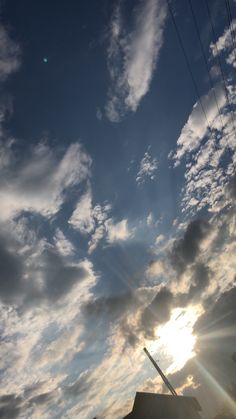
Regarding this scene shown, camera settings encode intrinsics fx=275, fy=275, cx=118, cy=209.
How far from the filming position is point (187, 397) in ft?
103

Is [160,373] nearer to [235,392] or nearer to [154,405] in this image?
[154,405]

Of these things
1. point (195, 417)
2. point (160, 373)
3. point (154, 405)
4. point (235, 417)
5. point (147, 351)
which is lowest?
point (235, 417)

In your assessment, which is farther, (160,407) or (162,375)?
(162,375)

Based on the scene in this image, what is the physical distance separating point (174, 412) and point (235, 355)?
26.9 m

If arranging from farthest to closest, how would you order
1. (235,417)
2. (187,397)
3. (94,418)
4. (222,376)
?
1. (222,376)
2. (235,417)
3. (187,397)
4. (94,418)

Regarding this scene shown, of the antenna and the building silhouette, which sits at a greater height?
the antenna

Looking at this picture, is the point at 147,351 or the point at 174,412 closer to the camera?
the point at 174,412

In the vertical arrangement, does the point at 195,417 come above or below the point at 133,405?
below

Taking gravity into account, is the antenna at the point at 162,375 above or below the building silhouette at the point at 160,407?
above

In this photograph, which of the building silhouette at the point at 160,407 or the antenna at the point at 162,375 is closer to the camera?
the building silhouette at the point at 160,407

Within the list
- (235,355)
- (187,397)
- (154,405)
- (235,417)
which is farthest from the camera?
(235,417)

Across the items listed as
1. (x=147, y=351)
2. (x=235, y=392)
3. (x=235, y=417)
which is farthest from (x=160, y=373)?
(x=235, y=392)

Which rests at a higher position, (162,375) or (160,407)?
(162,375)

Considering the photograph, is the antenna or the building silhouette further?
the antenna
